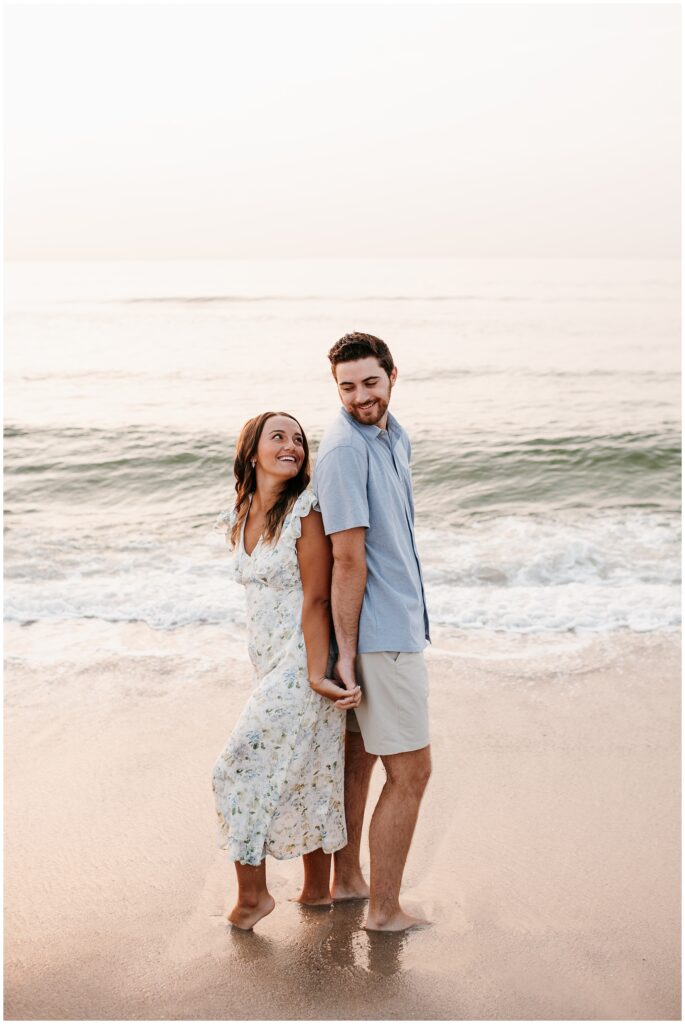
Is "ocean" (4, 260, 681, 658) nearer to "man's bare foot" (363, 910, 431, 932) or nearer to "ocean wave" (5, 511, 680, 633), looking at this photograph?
"ocean wave" (5, 511, 680, 633)

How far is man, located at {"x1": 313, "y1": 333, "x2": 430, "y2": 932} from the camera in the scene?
2955 millimetres

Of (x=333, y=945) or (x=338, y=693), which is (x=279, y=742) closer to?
(x=338, y=693)

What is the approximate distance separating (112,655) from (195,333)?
66.5ft

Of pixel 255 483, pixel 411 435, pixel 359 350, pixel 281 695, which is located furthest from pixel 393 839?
pixel 411 435

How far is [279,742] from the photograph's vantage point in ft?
10.0

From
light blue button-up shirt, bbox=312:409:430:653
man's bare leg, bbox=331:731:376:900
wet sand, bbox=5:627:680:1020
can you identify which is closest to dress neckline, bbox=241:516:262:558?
light blue button-up shirt, bbox=312:409:430:653

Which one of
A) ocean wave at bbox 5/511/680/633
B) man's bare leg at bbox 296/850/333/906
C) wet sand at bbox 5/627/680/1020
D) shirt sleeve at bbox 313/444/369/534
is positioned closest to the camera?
wet sand at bbox 5/627/680/1020

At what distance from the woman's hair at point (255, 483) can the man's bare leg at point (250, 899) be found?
1.11 metres

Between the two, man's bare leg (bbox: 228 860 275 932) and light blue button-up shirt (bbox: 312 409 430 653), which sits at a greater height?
light blue button-up shirt (bbox: 312 409 430 653)

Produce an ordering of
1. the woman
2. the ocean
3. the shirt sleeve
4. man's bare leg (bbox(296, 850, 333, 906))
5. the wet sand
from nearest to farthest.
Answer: the wet sand, the shirt sleeve, the woman, man's bare leg (bbox(296, 850, 333, 906)), the ocean

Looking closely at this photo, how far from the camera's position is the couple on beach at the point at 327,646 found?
9.83 feet

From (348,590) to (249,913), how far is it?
115 cm

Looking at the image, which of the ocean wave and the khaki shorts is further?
the ocean wave

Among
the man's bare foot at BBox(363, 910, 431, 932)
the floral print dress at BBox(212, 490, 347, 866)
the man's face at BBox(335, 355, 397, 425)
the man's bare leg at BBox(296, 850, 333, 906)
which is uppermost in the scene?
the man's face at BBox(335, 355, 397, 425)
